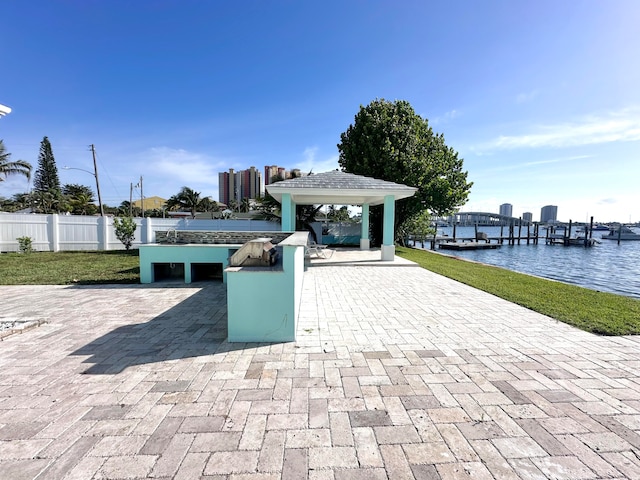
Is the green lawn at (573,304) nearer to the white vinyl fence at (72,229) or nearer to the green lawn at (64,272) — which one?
the green lawn at (64,272)

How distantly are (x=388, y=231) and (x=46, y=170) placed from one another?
174ft

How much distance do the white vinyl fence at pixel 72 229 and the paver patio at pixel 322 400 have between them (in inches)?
528

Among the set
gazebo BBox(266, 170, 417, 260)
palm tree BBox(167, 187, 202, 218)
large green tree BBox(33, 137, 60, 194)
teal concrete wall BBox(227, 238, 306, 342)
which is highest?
large green tree BBox(33, 137, 60, 194)

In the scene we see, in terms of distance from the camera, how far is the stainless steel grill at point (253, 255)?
4.12 m

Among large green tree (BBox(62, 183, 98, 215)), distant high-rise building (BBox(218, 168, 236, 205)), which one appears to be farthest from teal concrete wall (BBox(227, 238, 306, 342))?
distant high-rise building (BBox(218, 168, 236, 205))

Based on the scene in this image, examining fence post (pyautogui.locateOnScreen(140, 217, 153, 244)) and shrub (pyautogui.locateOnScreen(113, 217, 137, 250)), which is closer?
shrub (pyautogui.locateOnScreen(113, 217, 137, 250))

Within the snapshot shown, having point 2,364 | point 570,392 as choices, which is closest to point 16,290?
point 2,364

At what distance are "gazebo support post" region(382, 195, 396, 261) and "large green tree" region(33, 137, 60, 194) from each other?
166ft

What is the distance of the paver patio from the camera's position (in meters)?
1.93

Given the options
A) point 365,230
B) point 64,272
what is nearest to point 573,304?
point 365,230

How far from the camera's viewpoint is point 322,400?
2643 millimetres

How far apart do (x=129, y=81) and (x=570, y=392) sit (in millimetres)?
15772

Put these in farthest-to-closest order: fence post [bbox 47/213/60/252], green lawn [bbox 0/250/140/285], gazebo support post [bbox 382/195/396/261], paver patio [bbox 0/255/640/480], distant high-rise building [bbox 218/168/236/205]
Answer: distant high-rise building [bbox 218/168/236/205], fence post [bbox 47/213/60/252], gazebo support post [bbox 382/195/396/261], green lawn [bbox 0/250/140/285], paver patio [bbox 0/255/640/480]

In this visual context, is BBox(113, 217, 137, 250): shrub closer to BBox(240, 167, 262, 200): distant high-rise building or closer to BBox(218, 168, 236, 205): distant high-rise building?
BBox(240, 167, 262, 200): distant high-rise building
